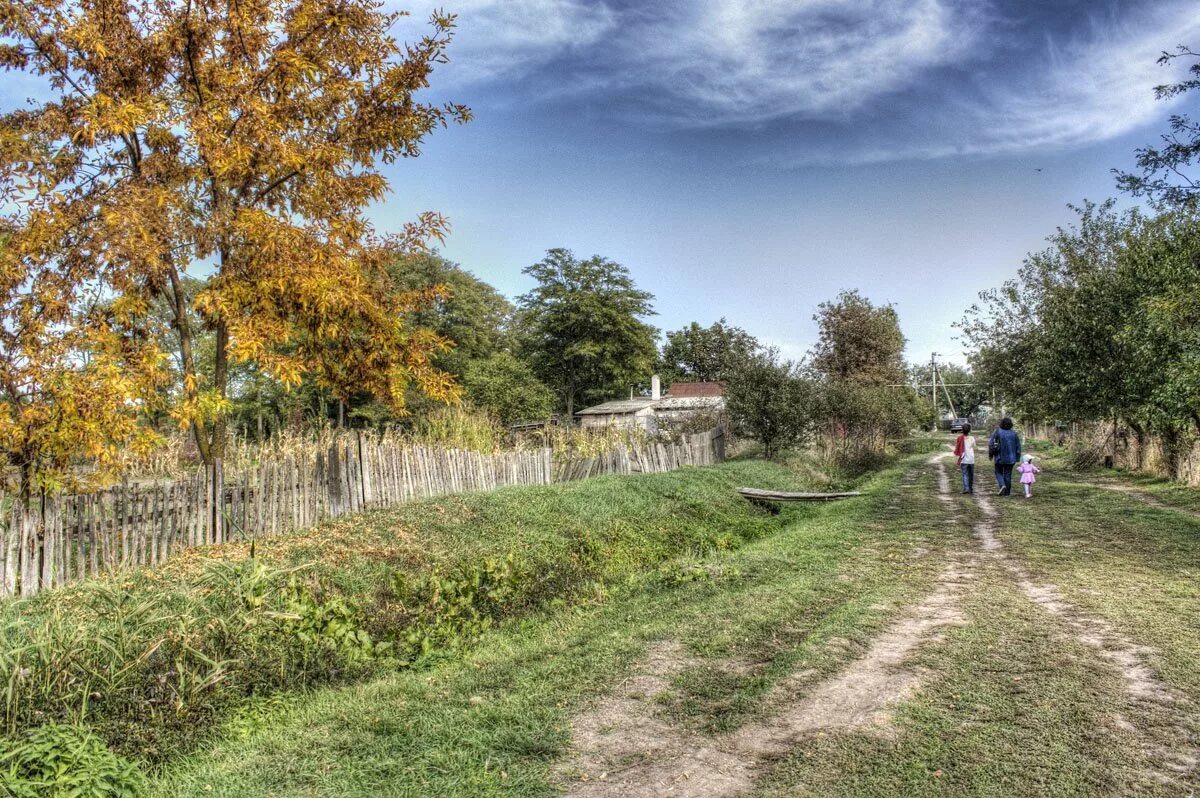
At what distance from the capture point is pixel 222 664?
4949 millimetres

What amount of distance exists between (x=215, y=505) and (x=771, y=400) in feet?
61.2

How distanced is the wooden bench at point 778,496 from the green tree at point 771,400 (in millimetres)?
6592

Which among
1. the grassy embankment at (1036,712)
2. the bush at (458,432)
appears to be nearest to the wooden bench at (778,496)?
the bush at (458,432)

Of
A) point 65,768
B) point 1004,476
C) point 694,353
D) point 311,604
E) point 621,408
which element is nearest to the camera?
point 65,768

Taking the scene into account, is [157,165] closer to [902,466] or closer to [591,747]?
[591,747]

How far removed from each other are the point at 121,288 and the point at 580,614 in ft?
21.6

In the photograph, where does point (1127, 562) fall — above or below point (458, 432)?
below

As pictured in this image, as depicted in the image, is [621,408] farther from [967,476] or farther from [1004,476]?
[1004,476]

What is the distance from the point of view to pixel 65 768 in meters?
3.69

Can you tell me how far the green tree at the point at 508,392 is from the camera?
118ft

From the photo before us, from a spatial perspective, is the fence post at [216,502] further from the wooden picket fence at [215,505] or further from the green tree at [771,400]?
the green tree at [771,400]

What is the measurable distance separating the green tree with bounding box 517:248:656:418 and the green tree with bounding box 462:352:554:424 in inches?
726

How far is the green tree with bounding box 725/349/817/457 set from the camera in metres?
24.4

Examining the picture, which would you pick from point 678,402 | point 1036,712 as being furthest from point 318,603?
point 678,402
